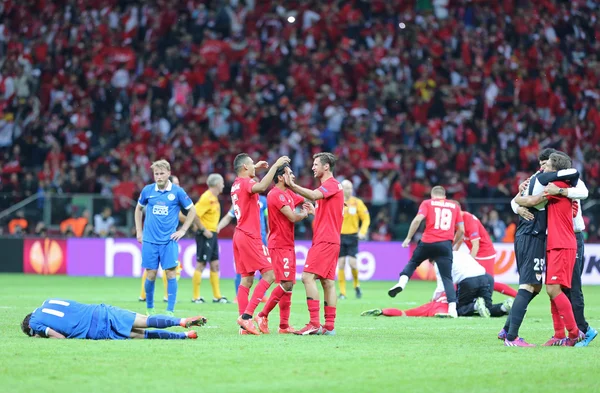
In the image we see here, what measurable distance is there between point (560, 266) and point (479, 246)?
7.54m

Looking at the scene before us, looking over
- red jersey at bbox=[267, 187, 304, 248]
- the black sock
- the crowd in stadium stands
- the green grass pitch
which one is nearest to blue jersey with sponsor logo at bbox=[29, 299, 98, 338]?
the green grass pitch

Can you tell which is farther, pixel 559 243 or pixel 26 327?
pixel 26 327

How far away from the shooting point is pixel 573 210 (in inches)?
423

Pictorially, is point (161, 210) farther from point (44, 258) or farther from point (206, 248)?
point (44, 258)

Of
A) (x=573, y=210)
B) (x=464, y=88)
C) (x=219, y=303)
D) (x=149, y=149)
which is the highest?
(x=464, y=88)

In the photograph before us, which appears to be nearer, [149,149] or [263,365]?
A: [263,365]

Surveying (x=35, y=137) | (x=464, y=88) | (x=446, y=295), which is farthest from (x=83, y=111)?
(x=446, y=295)

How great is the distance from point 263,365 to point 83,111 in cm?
2397

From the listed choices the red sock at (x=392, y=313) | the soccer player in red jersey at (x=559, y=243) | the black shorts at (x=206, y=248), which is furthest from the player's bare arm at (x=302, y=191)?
the black shorts at (x=206, y=248)

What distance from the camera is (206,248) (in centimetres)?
1872

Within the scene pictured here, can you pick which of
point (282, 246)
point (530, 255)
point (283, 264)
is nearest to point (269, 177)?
point (282, 246)

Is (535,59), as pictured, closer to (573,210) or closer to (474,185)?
(474,185)

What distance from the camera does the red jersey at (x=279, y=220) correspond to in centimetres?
1219

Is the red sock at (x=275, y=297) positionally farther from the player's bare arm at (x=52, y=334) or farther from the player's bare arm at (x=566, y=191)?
the player's bare arm at (x=566, y=191)
